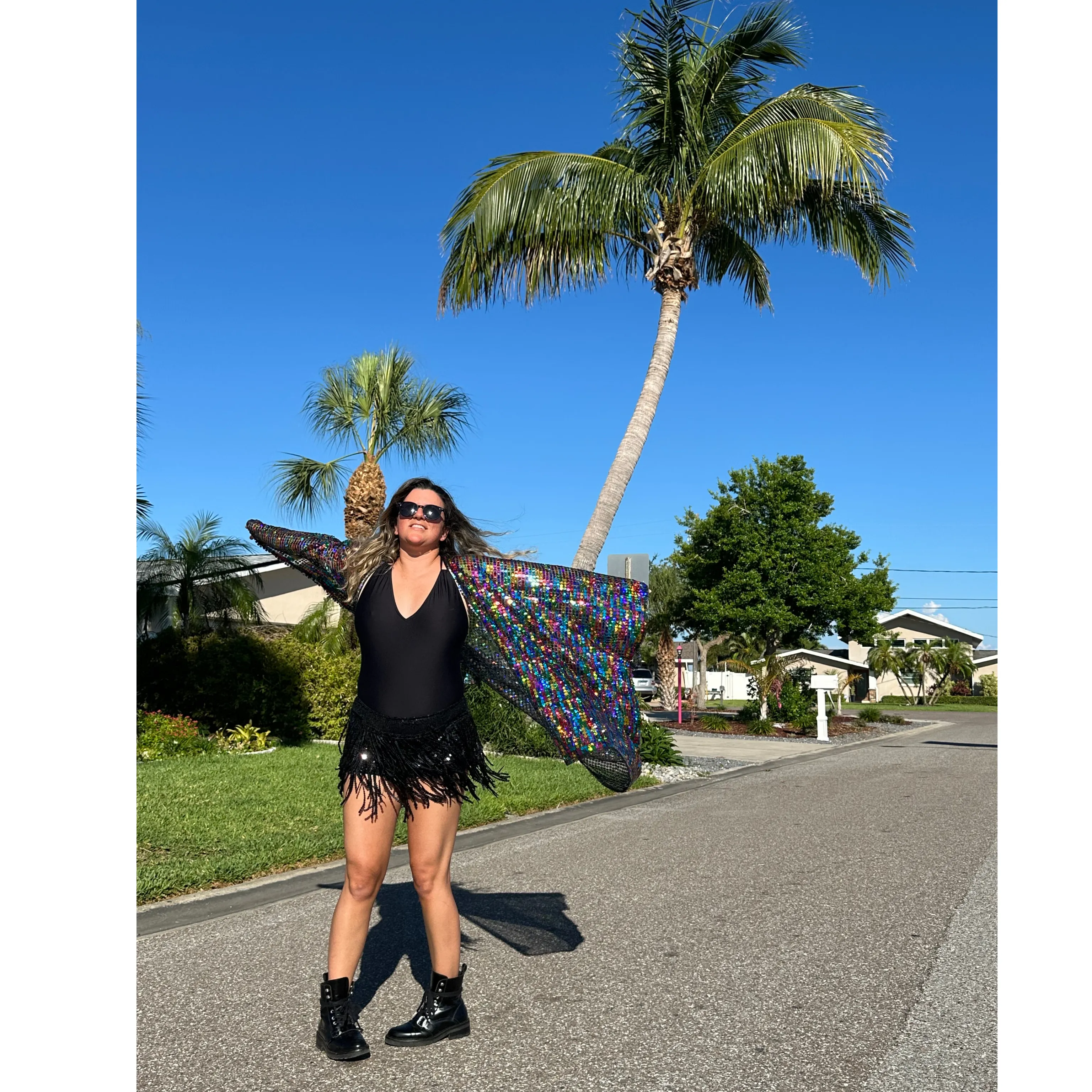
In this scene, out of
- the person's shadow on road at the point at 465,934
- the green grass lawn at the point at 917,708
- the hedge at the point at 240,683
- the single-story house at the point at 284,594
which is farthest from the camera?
the green grass lawn at the point at 917,708

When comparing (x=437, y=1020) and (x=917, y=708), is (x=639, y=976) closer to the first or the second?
(x=437, y=1020)

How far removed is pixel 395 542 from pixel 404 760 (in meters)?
0.85

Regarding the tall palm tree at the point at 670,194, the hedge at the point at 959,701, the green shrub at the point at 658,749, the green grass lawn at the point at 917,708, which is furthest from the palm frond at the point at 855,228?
the hedge at the point at 959,701

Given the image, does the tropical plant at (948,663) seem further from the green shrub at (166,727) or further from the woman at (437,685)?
the woman at (437,685)

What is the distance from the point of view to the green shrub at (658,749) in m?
14.6

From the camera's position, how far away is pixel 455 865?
6992 mm

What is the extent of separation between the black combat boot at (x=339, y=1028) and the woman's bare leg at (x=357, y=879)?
4 centimetres

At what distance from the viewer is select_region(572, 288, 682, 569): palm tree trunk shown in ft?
45.6

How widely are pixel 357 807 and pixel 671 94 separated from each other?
44.4ft

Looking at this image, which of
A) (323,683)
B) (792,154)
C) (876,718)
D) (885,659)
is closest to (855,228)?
(792,154)

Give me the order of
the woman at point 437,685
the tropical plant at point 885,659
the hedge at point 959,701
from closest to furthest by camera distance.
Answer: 1. the woman at point 437,685
2. the tropical plant at point 885,659
3. the hedge at point 959,701

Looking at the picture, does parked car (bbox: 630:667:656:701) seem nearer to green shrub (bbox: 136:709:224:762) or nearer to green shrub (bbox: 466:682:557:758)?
green shrub (bbox: 466:682:557:758)
